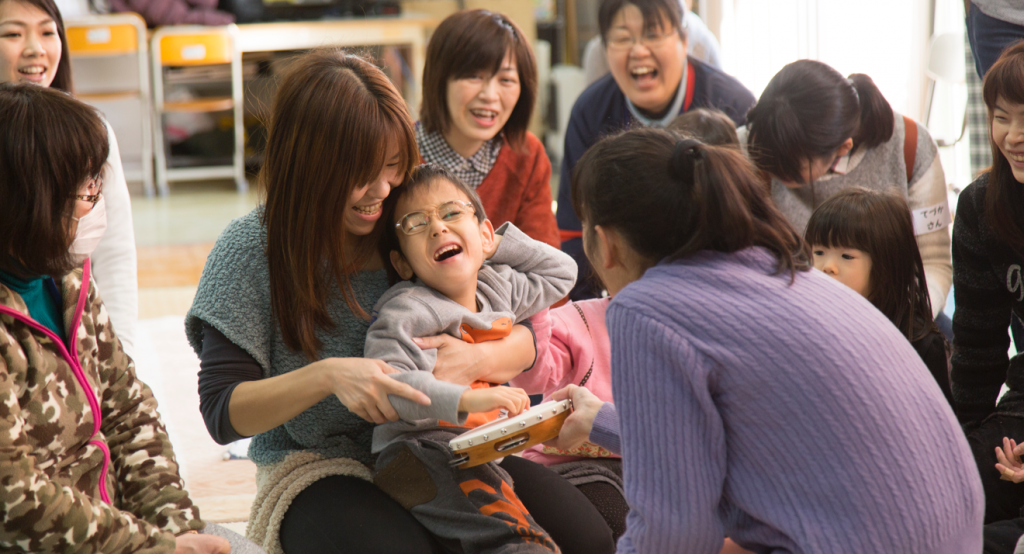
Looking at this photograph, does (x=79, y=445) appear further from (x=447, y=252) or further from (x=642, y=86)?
(x=642, y=86)

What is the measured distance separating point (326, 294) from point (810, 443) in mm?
755

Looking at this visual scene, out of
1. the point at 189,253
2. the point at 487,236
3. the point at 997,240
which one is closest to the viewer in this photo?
the point at 487,236

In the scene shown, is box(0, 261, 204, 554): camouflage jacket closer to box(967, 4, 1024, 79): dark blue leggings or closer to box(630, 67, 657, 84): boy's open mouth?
box(630, 67, 657, 84): boy's open mouth

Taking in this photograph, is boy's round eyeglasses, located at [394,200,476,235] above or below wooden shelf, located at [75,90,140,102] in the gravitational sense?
below

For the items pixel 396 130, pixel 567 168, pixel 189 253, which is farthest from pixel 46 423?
pixel 189 253

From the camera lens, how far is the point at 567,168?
2771 mm

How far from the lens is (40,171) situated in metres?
1.10

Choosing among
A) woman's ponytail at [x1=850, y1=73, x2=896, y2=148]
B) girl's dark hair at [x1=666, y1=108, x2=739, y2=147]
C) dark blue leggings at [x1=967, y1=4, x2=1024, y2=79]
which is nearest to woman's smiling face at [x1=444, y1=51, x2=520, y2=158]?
girl's dark hair at [x1=666, y1=108, x2=739, y2=147]

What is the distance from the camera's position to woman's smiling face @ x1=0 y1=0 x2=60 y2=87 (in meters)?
1.90

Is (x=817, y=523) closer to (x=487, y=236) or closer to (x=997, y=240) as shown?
(x=487, y=236)

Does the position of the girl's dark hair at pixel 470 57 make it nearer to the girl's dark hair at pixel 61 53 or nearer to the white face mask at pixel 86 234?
the girl's dark hair at pixel 61 53

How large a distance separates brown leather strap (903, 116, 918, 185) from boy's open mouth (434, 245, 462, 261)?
51.4 inches

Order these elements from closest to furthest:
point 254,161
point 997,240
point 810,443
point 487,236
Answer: point 810,443, point 487,236, point 997,240, point 254,161

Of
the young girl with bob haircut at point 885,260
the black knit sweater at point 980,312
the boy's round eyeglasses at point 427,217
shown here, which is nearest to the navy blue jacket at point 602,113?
the young girl with bob haircut at point 885,260
